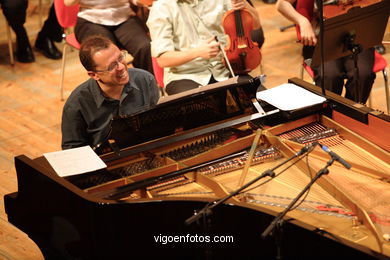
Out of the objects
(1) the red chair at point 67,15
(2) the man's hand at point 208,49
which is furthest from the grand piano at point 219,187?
(1) the red chair at point 67,15

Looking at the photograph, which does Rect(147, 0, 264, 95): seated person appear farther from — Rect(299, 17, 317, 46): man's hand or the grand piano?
the grand piano

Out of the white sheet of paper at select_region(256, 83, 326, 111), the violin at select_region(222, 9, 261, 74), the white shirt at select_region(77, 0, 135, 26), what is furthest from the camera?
the white shirt at select_region(77, 0, 135, 26)

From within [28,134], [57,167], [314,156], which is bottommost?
[28,134]

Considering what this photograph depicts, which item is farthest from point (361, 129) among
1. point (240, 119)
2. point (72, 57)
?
point (72, 57)

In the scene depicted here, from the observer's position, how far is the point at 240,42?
14.0 feet

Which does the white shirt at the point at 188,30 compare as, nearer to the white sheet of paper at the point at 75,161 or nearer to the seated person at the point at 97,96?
the seated person at the point at 97,96

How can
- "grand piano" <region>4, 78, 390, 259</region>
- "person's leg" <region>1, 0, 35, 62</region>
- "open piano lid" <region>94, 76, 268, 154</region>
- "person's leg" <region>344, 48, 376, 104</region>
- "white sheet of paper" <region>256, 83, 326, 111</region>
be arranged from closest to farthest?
1. "grand piano" <region>4, 78, 390, 259</region>
2. "open piano lid" <region>94, 76, 268, 154</region>
3. "white sheet of paper" <region>256, 83, 326, 111</region>
4. "person's leg" <region>344, 48, 376, 104</region>
5. "person's leg" <region>1, 0, 35, 62</region>

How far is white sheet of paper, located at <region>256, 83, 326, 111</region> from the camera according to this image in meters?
3.19

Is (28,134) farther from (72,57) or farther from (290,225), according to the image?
(290,225)

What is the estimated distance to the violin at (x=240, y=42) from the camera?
13.7 ft

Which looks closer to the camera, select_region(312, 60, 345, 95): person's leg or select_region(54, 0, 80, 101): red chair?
select_region(312, 60, 345, 95): person's leg

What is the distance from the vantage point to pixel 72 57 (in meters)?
6.40

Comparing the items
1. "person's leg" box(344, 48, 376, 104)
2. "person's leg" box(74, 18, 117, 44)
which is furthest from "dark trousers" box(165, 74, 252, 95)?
"person's leg" box(74, 18, 117, 44)

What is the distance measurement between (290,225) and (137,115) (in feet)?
3.06
